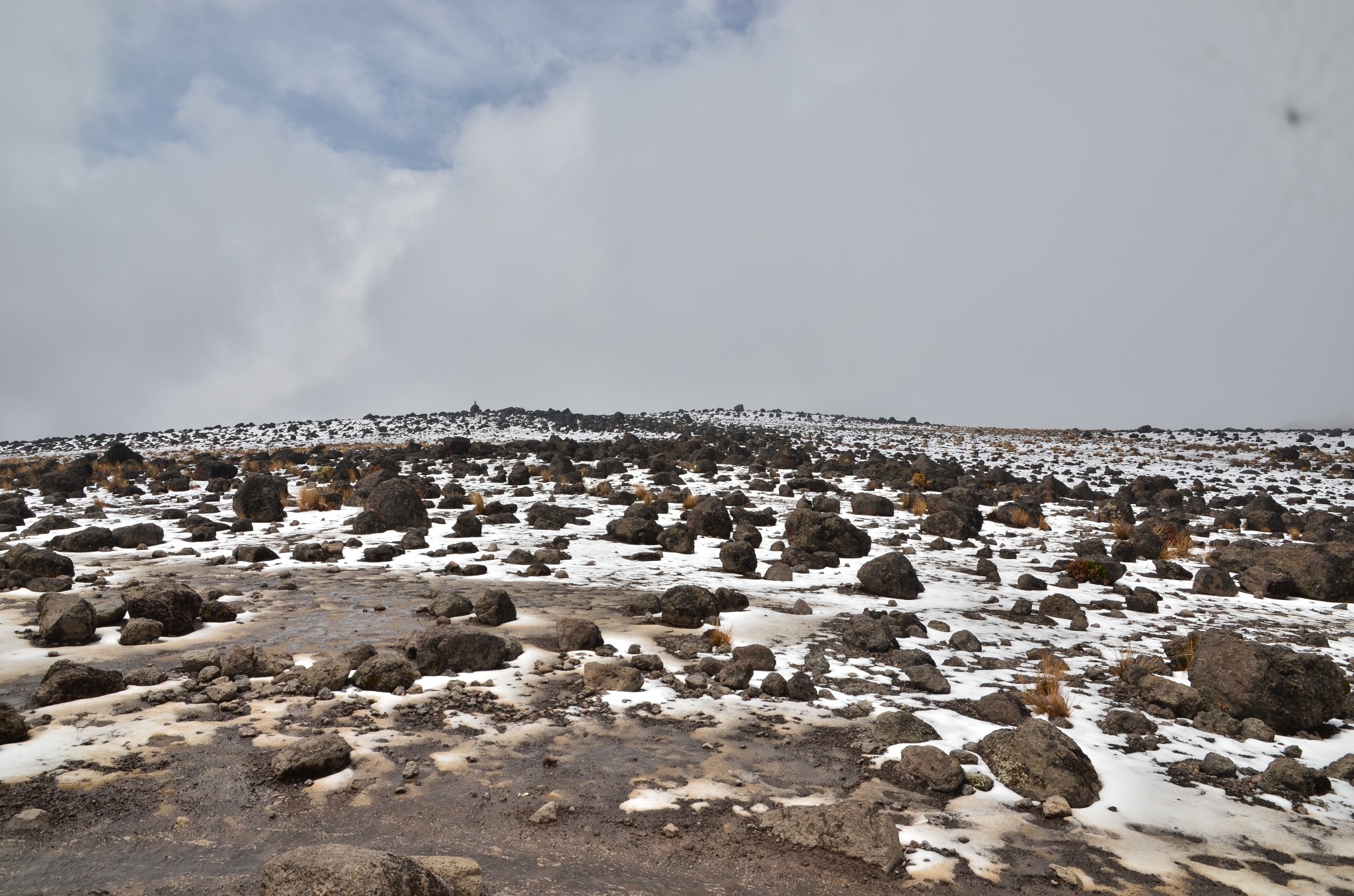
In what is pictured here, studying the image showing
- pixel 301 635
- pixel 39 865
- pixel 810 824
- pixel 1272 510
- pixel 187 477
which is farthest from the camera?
pixel 187 477

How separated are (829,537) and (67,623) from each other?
10.3 metres

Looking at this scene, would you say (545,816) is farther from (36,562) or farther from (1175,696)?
(36,562)

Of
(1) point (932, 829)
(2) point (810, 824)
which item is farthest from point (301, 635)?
(1) point (932, 829)

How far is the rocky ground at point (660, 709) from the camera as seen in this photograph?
Answer: 389cm

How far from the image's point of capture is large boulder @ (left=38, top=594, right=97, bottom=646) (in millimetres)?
6758

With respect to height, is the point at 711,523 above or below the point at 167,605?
below

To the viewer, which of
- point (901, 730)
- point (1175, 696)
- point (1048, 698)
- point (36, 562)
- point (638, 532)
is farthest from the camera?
point (638, 532)

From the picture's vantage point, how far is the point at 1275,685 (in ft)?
19.6

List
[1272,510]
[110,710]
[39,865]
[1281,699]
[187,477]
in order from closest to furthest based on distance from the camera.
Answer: [39,865], [110,710], [1281,699], [1272,510], [187,477]

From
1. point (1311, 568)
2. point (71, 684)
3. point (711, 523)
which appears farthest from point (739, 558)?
point (1311, 568)

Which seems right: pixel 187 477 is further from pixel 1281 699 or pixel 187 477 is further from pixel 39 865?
pixel 1281 699

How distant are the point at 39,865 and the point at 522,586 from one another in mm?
6480

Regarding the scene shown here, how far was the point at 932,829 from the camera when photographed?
4.27 meters

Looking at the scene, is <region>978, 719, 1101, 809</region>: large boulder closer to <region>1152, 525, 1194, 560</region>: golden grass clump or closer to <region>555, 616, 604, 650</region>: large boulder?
<region>555, 616, 604, 650</region>: large boulder
